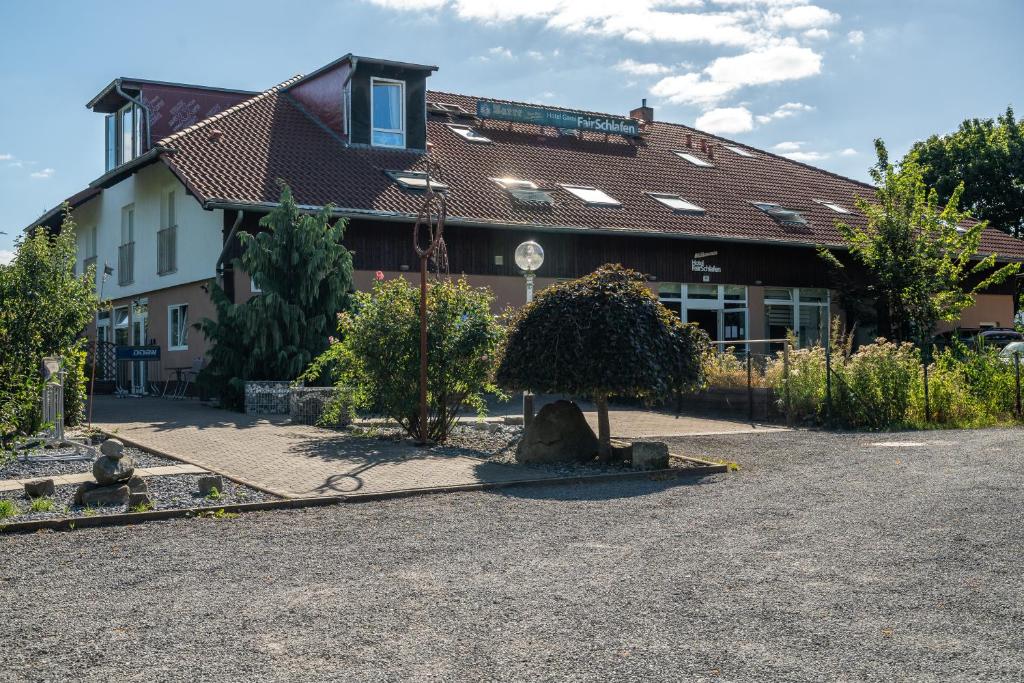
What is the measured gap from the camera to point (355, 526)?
8102 mm

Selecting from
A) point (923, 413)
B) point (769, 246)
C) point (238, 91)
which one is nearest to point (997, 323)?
point (769, 246)

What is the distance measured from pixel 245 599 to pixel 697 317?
23.7 m

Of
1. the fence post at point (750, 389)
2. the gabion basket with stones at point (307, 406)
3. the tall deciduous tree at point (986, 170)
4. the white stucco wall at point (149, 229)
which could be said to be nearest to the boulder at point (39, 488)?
the gabion basket with stones at point (307, 406)

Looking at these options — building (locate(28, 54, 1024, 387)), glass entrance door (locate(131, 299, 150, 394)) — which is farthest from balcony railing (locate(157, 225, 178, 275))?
glass entrance door (locate(131, 299, 150, 394))

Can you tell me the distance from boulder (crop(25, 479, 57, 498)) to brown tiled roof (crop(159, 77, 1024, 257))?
41.6ft

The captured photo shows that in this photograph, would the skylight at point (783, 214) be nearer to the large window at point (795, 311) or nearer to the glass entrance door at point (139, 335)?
the large window at point (795, 311)

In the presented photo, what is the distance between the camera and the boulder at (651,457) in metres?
11.6

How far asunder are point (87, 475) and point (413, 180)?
15.9 m

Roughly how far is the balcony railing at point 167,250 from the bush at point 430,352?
1317 centimetres

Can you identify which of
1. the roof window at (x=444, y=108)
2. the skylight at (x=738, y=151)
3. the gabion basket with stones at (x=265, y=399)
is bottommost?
the gabion basket with stones at (x=265, y=399)

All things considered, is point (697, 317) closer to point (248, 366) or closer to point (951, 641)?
point (248, 366)

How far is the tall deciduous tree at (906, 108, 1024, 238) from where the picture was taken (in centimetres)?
4653

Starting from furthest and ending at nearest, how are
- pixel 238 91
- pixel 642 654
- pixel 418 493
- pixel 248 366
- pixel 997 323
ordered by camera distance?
1. pixel 997 323
2. pixel 238 91
3. pixel 248 366
4. pixel 418 493
5. pixel 642 654

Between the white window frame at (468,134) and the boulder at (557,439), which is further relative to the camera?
the white window frame at (468,134)
